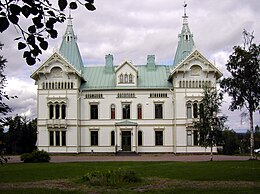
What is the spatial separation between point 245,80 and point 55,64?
2822 centimetres

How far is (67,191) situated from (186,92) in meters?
42.9

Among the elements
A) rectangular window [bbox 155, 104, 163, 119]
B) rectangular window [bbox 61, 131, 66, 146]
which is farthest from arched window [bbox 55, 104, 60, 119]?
rectangular window [bbox 155, 104, 163, 119]

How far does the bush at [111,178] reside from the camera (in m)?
17.4

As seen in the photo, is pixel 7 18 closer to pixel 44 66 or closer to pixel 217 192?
pixel 217 192

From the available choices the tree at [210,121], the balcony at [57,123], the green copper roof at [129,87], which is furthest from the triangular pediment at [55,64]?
the tree at [210,121]

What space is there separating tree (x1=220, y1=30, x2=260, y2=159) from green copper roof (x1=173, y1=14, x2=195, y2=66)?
20788 millimetres

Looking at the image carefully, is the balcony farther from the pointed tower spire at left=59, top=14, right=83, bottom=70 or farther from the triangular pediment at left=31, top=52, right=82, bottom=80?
the pointed tower spire at left=59, top=14, right=83, bottom=70

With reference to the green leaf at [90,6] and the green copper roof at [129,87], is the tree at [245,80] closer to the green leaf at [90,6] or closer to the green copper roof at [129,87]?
the green copper roof at [129,87]

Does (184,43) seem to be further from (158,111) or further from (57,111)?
(57,111)

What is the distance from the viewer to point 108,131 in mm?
58625

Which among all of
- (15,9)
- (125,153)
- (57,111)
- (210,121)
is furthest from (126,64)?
(15,9)

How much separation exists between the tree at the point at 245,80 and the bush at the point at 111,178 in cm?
2512

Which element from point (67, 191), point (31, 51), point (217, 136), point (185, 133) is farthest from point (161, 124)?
point (31, 51)

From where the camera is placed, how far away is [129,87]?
58.9 metres
